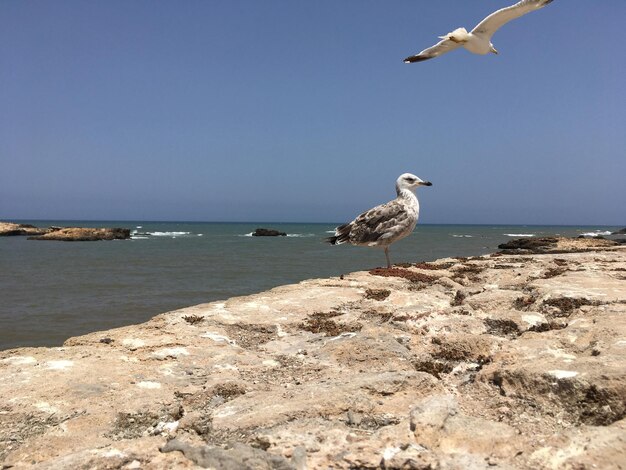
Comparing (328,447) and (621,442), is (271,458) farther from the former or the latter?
(621,442)

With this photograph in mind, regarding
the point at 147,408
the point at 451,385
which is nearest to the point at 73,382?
the point at 147,408

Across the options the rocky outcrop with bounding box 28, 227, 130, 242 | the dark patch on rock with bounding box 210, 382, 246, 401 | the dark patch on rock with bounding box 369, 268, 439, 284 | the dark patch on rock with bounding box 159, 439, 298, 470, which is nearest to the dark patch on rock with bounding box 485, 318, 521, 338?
the dark patch on rock with bounding box 210, 382, 246, 401

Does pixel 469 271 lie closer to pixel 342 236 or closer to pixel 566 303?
pixel 342 236

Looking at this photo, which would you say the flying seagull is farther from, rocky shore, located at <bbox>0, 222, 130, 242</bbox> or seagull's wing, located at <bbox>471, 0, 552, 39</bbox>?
rocky shore, located at <bbox>0, 222, 130, 242</bbox>

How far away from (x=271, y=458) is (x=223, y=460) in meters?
0.25

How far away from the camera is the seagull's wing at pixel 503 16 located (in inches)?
310

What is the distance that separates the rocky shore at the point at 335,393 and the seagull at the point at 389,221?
504 centimetres

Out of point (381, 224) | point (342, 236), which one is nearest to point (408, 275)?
point (381, 224)

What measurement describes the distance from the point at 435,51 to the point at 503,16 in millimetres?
1338

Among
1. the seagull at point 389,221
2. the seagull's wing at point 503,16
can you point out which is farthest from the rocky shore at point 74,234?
the seagull's wing at point 503,16

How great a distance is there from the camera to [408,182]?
11.1m

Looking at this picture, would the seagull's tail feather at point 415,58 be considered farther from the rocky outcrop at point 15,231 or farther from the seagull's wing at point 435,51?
the rocky outcrop at point 15,231

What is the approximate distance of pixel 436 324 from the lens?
4.81 metres

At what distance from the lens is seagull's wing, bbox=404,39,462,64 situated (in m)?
9.11
